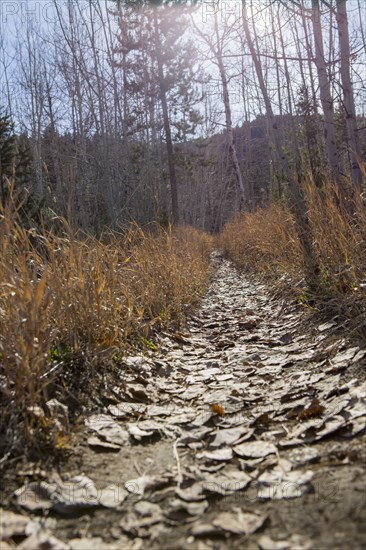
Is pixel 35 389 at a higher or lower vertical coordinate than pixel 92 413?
higher

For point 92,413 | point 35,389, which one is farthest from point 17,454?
point 92,413

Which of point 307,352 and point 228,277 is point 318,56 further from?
point 307,352

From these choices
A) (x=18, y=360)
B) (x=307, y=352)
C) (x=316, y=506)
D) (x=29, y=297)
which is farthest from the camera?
(x=307, y=352)

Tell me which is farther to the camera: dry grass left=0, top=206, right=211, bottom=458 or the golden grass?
the golden grass

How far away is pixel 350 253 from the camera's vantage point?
11.1 feet

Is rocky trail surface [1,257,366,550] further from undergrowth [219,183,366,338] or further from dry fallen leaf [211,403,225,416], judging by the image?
undergrowth [219,183,366,338]

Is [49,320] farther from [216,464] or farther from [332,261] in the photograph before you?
[332,261]

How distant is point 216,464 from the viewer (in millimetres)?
1822

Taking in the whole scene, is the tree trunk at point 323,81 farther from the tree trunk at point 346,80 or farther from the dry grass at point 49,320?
the dry grass at point 49,320

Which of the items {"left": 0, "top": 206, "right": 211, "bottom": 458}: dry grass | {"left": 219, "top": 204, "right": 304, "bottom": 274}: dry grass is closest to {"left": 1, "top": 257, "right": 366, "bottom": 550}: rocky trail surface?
{"left": 0, "top": 206, "right": 211, "bottom": 458}: dry grass

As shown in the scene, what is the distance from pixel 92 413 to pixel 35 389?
0.33 metres

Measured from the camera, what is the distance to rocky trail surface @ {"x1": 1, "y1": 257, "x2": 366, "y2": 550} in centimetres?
133

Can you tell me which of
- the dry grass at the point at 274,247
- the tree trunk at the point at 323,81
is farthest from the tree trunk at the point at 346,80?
the dry grass at the point at 274,247

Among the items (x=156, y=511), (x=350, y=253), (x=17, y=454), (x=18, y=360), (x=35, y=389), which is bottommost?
(x=156, y=511)
